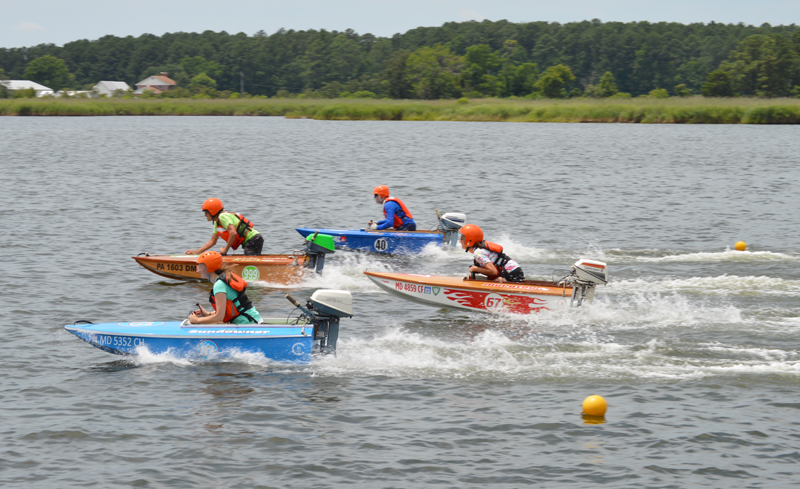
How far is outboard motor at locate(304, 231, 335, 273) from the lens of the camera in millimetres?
16766

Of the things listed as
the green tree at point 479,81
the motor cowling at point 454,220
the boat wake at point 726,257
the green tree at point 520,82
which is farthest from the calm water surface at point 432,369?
the green tree at point 520,82

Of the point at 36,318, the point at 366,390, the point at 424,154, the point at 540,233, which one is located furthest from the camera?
the point at 424,154

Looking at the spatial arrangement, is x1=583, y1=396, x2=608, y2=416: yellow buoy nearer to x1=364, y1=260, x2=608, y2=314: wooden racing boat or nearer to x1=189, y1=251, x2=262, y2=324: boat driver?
x1=364, y1=260, x2=608, y2=314: wooden racing boat

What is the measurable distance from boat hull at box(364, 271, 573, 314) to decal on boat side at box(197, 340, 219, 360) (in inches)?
180

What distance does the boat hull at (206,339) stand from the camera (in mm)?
11328

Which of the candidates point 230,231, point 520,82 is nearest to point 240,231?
point 230,231

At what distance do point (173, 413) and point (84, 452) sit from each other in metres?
1.24

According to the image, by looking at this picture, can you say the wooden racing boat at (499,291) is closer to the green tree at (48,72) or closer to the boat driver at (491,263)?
the boat driver at (491,263)

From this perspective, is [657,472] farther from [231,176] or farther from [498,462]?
[231,176]

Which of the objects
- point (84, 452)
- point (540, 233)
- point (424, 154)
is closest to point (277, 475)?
point (84, 452)

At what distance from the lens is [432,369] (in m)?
11.8

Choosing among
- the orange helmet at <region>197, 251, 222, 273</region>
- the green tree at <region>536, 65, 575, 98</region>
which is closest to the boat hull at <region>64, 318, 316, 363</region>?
the orange helmet at <region>197, 251, 222, 273</region>

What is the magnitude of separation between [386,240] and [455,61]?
300 feet

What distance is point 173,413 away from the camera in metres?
10.1
